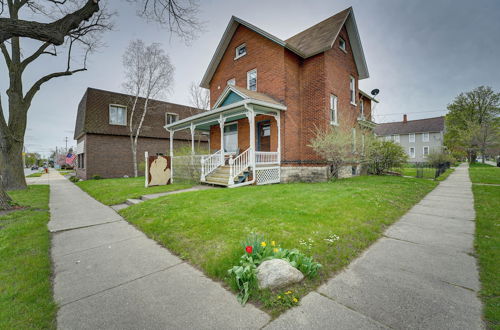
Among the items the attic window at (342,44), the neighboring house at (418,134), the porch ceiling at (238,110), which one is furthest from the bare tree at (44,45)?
the neighboring house at (418,134)

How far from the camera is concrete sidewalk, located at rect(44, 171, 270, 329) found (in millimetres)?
1957

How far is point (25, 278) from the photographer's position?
2.65 meters

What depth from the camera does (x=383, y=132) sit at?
149ft

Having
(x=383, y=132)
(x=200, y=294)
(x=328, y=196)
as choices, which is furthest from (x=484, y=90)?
(x=200, y=294)

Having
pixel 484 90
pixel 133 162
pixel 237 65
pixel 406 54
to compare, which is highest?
pixel 484 90

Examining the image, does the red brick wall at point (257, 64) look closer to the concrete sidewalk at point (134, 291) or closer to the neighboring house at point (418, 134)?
the concrete sidewalk at point (134, 291)

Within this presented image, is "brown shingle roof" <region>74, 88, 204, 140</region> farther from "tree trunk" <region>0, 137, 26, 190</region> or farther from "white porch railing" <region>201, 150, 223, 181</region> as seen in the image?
"white porch railing" <region>201, 150, 223, 181</region>

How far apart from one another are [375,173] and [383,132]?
120 feet

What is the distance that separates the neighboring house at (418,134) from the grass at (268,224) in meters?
38.5

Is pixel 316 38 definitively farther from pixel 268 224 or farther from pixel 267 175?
pixel 268 224

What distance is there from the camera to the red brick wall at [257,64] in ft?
39.0

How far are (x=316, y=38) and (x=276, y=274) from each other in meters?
14.3

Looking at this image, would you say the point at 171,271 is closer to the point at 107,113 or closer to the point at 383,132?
the point at 107,113

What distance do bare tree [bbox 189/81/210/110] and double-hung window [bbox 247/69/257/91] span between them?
11.1m
